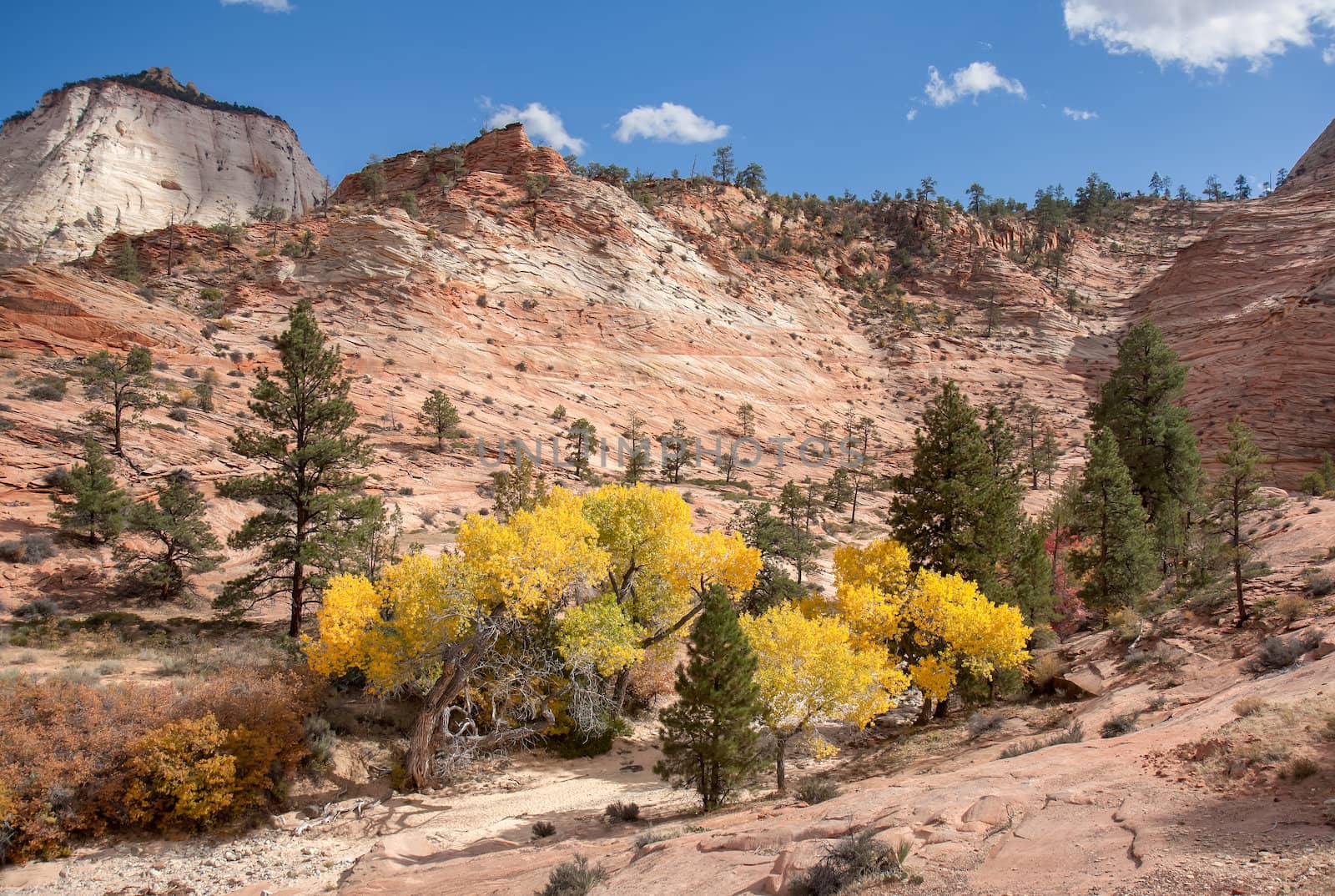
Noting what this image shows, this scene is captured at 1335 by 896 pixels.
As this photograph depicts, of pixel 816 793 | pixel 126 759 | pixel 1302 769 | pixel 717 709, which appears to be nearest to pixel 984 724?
pixel 816 793

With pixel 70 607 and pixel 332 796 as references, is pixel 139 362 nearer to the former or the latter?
pixel 70 607

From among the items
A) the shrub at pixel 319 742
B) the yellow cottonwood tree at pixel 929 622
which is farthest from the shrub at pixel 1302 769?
the shrub at pixel 319 742

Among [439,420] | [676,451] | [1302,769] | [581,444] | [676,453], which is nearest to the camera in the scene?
[1302,769]

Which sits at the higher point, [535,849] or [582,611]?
[582,611]

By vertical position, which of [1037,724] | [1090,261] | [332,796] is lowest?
[332,796]

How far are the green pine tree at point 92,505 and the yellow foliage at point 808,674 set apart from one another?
23.3 metres

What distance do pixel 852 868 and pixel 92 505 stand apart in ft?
91.3

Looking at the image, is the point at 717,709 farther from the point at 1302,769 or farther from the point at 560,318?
the point at 560,318

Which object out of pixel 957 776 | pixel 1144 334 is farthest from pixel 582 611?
pixel 1144 334

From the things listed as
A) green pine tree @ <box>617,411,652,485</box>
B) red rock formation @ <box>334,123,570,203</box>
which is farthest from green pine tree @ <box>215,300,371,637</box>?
red rock formation @ <box>334,123,570,203</box>

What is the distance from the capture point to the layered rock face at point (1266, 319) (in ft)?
188

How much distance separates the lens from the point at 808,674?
17.7 m

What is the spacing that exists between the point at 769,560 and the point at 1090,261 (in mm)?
102529

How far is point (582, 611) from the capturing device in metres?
19.2
